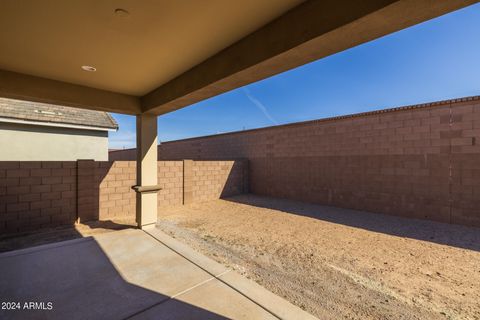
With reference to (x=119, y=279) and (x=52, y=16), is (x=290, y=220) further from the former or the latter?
(x=52, y=16)

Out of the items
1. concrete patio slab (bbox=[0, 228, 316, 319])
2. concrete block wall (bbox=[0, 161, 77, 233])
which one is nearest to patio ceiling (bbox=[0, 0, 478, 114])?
concrete block wall (bbox=[0, 161, 77, 233])

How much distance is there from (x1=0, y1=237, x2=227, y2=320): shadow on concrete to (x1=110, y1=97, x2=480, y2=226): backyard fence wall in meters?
6.84

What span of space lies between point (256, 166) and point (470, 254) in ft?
26.1

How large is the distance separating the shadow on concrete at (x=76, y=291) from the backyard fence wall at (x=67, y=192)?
6.63ft

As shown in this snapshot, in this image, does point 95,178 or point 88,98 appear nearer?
point 88,98

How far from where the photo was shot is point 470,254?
4051 millimetres

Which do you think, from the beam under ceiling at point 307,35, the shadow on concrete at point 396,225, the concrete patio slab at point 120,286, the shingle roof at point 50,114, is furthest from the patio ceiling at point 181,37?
the shingle roof at point 50,114

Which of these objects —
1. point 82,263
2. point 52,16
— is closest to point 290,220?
point 82,263

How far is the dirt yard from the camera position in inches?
104

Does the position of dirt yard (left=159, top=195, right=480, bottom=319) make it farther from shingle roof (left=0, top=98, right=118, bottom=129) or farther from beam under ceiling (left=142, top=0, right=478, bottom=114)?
shingle roof (left=0, top=98, right=118, bottom=129)

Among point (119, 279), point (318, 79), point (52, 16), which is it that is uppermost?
point (318, 79)

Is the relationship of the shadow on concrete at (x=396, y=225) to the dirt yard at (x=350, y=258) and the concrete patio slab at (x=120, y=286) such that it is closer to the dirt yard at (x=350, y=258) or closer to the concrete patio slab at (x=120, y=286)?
the dirt yard at (x=350, y=258)

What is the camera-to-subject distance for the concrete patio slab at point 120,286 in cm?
220

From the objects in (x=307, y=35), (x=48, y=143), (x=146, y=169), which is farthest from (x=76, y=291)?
(x=48, y=143)
